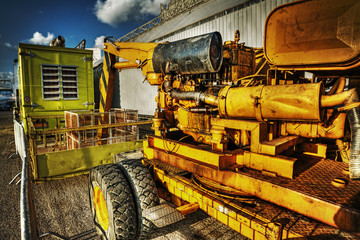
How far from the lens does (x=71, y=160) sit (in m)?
4.93

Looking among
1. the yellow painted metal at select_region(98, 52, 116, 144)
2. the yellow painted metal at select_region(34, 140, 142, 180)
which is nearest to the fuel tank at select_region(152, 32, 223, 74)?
the yellow painted metal at select_region(98, 52, 116, 144)

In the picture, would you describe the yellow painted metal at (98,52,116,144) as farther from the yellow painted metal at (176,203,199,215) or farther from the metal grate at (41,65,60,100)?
the yellow painted metal at (176,203,199,215)

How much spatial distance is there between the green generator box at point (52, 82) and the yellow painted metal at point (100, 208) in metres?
5.61

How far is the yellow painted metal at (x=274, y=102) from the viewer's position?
6.35 feet

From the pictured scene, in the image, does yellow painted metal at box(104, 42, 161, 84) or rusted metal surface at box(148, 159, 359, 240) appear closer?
rusted metal surface at box(148, 159, 359, 240)

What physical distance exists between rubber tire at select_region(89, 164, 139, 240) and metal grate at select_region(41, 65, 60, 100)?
6.82 metres

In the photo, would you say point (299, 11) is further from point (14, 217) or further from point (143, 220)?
point (14, 217)

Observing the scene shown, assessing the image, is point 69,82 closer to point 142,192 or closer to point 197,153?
point 142,192

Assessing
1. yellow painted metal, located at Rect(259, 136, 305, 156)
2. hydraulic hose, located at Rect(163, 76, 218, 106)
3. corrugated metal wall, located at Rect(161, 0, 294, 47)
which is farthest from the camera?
corrugated metal wall, located at Rect(161, 0, 294, 47)

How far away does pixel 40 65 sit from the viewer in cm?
790

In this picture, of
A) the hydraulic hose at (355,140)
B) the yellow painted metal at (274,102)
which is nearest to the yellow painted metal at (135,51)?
the yellow painted metal at (274,102)

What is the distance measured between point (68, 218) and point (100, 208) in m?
0.77

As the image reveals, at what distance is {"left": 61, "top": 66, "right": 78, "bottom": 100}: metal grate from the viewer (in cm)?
843

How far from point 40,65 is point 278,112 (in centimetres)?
864
